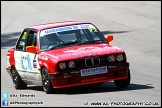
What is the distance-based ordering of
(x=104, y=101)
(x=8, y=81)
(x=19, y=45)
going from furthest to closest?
(x=8, y=81) → (x=19, y=45) → (x=104, y=101)

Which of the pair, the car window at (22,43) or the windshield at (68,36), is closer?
the windshield at (68,36)

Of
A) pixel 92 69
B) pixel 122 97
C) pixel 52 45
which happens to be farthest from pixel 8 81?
pixel 122 97

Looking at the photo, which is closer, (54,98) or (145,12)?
(54,98)

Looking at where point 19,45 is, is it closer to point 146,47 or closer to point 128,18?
point 146,47

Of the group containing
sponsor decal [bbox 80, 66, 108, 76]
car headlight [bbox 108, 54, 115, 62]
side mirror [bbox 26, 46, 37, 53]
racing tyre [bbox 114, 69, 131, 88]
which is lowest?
racing tyre [bbox 114, 69, 131, 88]

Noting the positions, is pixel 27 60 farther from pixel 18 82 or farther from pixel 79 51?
pixel 79 51

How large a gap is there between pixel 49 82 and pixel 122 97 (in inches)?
69.8

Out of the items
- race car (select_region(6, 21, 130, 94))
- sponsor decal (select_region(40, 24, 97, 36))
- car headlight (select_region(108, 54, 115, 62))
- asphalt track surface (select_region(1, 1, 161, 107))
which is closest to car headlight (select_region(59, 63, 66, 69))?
race car (select_region(6, 21, 130, 94))

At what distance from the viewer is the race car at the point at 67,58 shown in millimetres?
12375

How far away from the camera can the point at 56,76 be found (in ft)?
40.5

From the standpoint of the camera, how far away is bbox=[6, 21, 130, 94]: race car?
1238 cm

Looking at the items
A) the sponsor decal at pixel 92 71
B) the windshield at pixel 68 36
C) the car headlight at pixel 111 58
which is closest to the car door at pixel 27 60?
the windshield at pixel 68 36

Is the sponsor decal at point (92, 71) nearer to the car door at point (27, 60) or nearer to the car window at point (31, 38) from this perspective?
Result: the car door at point (27, 60)

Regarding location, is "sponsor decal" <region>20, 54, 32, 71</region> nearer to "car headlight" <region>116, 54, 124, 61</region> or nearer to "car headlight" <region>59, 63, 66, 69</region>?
"car headlight" <region>59, 63, 66, 69</region>
